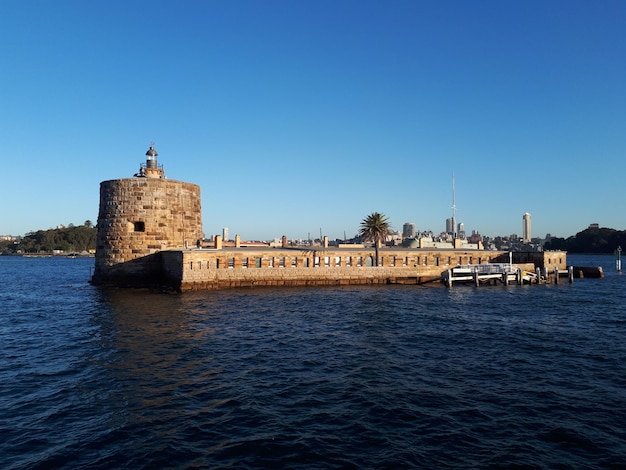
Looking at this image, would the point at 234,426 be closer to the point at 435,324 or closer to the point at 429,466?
the point at 429,466

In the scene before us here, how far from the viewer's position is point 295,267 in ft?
145

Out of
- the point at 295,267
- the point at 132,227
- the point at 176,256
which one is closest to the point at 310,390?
the point at 176,256

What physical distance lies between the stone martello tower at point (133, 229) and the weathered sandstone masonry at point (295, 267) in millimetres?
1969

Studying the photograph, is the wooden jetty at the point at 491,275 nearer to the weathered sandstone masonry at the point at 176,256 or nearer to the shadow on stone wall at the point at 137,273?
the weathered sandstone masonry at the point at 176,256

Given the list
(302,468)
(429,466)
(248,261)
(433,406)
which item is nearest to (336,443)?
(302,468)

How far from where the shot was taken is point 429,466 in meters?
9.60

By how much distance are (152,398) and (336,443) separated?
269 inches

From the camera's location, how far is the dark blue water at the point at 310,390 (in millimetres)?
10273

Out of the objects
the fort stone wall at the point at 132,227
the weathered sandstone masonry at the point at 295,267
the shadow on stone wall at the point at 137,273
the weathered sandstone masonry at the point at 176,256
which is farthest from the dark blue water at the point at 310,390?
the fort stone wall at the point at 132,227

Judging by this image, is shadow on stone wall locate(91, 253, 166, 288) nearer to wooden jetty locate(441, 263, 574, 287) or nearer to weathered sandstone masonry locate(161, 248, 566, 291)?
weathered sandstone masonry locate(161, 248, 566, 291)

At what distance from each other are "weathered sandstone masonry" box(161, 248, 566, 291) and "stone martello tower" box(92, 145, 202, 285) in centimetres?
197

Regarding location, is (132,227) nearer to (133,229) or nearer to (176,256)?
(133,229)

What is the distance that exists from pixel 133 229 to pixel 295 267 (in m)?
18.6

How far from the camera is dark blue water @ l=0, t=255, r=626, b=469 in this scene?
404 inches
